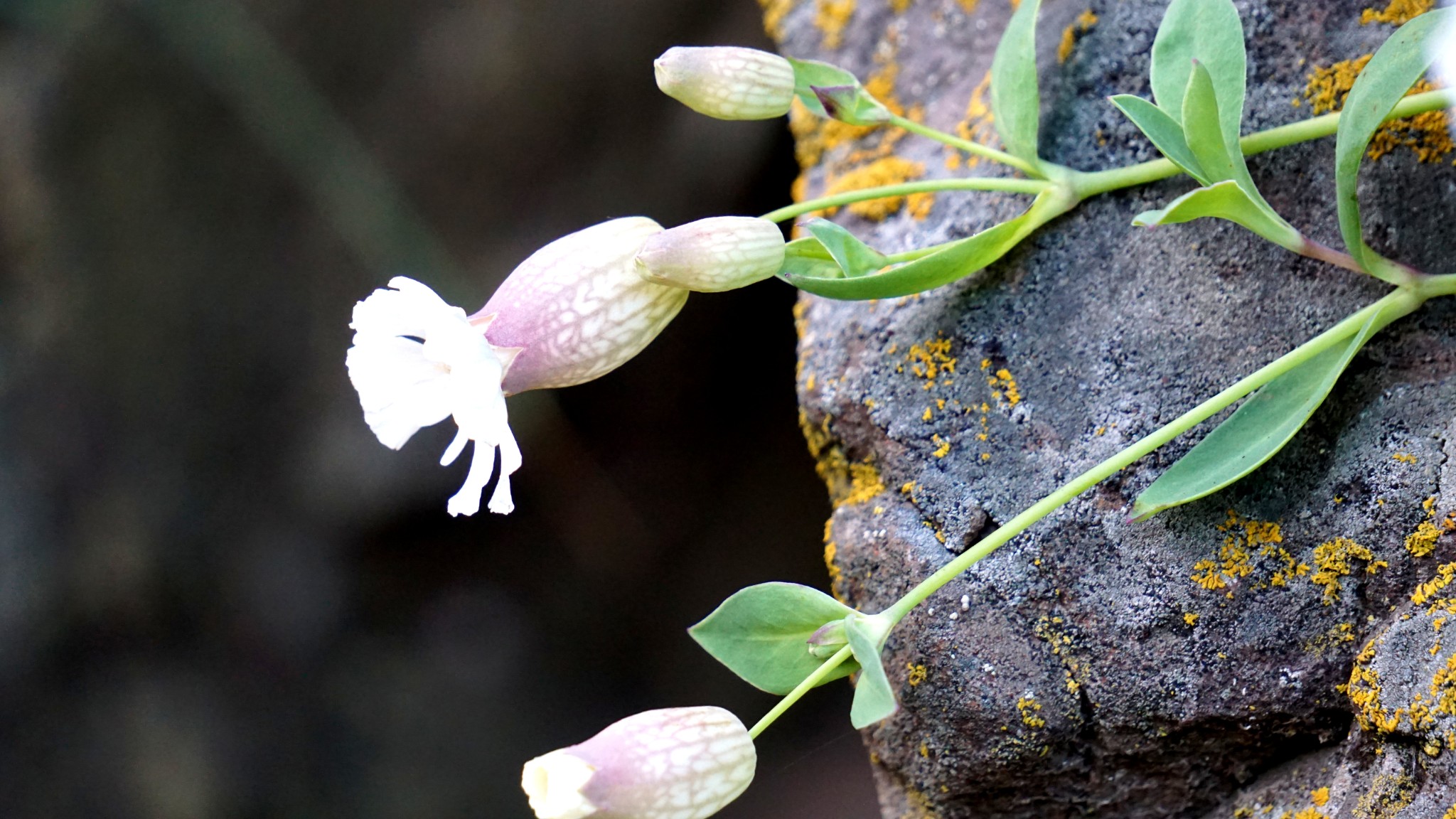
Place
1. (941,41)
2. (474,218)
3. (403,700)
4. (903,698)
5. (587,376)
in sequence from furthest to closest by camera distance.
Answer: (403,700) < (474,218) < (941,41) < (903,698) < (587,376)

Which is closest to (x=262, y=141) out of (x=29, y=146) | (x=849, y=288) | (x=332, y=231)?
(x=332, y=231)

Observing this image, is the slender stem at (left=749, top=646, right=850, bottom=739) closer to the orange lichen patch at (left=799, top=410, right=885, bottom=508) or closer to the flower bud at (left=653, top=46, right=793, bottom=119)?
the orange lichen patch at (left=799, top=410, right=885, bottom=508)

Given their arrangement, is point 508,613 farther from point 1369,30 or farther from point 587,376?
point 1369,30

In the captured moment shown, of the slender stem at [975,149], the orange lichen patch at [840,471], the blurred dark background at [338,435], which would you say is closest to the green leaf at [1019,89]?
the slender stem at [975,149]

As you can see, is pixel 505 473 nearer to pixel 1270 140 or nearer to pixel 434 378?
pixel 434 378

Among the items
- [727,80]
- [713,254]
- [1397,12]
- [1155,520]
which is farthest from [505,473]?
[1397,12]

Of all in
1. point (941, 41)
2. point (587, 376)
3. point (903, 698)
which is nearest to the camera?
point (587, 376)

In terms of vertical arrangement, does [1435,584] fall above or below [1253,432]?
below
